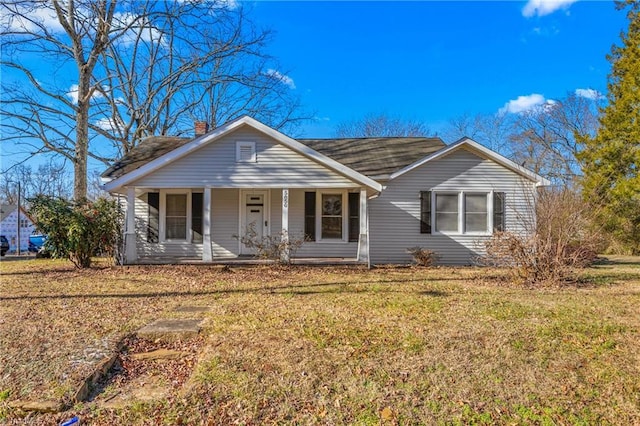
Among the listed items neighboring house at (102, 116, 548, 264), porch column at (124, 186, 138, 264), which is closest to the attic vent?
neighboring house at (102, 116, 548, 264)

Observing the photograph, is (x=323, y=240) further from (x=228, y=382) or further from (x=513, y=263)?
(x=228, y=382)

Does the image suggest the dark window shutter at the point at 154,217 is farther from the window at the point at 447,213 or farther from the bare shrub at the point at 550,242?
the bare shrub at the point at 550,242

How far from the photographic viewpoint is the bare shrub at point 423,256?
475 inches

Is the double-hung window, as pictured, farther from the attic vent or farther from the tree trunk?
the tree trunk

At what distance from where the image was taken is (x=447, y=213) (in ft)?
41.8

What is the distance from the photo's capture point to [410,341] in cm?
455

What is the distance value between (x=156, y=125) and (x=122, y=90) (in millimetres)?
2630

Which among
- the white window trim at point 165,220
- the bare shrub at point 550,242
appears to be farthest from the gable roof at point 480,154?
the white window trim at point 165,220

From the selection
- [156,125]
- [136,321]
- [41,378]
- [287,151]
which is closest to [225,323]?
[136,321]

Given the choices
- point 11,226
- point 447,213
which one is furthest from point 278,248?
point 11,226

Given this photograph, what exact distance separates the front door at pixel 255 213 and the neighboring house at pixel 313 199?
3cm

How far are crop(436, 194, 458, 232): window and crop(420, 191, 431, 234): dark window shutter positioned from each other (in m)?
0.32

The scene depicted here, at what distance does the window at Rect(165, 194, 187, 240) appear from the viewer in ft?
42.7

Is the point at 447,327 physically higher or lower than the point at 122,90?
lower
